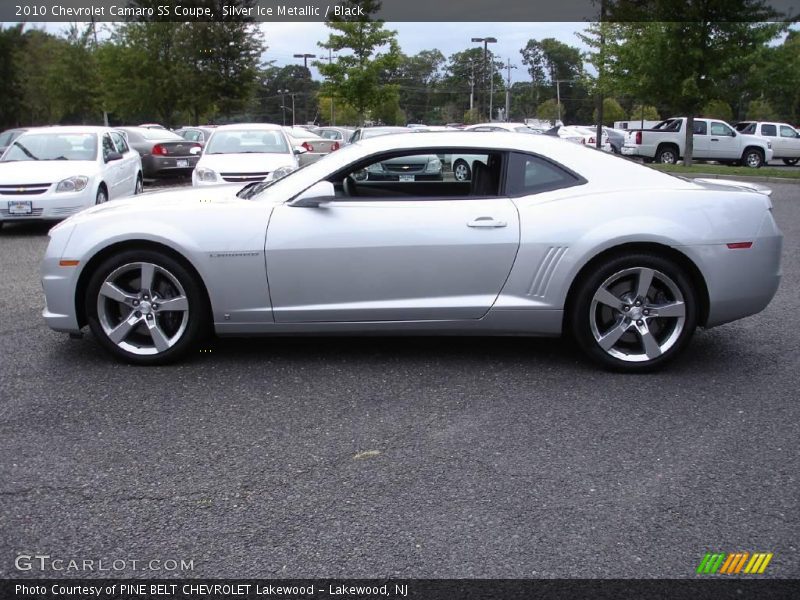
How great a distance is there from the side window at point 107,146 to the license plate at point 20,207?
1559 mm

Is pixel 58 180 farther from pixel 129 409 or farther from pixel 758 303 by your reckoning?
pixel 758 303

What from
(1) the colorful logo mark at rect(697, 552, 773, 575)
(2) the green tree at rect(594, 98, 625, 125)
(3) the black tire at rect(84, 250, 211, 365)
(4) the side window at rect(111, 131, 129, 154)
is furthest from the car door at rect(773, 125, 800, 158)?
(2) the green tree at rect(594, 98, 625, 125)

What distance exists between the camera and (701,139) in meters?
27.4

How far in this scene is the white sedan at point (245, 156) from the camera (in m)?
12.2

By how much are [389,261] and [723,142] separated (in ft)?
84.1

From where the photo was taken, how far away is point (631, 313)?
493 cm

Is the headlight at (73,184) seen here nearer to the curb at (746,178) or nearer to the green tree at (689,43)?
the curb at (746,178)

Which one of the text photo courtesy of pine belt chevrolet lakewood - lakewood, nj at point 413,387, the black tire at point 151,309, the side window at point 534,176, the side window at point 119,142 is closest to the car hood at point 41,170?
the side window at point 119,142

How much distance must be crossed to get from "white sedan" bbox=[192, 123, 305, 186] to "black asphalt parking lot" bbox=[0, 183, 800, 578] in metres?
6.94

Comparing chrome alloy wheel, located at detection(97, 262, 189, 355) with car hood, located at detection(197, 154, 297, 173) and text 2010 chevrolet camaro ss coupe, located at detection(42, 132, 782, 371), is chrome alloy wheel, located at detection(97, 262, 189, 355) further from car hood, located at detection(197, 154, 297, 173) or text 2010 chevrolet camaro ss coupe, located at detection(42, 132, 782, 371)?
car hood, located at detection(197, 154, 297, 173)

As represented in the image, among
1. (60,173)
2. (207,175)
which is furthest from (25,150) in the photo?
(207,175)

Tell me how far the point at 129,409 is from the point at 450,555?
218cm

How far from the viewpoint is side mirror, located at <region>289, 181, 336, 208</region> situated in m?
4.85

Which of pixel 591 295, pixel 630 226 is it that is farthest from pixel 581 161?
pixel 591 295
